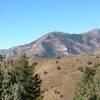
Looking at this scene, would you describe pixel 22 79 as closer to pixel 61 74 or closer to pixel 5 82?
pixel 5 82

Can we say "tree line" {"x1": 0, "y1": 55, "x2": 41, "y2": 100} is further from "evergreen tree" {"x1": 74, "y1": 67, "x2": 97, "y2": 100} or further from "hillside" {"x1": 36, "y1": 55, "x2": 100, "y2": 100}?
"hillside" {"x1": 36, "y1": 55, "x2": 100, "y2": 100}

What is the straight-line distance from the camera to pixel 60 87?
293ft

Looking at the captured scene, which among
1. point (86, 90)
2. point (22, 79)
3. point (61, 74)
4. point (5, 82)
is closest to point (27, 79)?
point (22, 79)

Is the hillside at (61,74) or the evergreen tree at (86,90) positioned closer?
the evergreen tree at (86,90)

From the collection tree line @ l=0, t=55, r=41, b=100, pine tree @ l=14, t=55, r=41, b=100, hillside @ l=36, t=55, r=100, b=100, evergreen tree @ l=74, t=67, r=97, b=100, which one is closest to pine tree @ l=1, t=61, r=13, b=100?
tree line @ l=0, t=55, r=41, b=100

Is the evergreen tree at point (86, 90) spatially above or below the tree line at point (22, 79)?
below

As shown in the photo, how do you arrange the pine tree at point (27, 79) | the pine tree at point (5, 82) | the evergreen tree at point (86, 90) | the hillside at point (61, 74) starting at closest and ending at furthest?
the pine tree at point (5, 82)
the pine tree at point (27, 79)
the evergreen tree at point (86, 90)
the hillside at point (61, 74)

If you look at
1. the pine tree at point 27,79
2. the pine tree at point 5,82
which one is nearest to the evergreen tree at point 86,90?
the pine tree at point 27,79

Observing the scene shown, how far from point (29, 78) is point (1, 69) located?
5884 mm

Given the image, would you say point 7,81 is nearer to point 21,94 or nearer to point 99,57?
point 21,94

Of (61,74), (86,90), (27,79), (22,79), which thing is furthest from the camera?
(61,74)

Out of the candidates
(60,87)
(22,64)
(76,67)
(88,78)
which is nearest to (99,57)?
(76,67)

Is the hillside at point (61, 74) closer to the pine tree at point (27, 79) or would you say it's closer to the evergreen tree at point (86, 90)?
the evergreen tree at point (86, 90)

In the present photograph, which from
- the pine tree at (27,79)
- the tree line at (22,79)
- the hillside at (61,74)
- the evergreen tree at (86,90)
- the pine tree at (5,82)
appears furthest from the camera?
the hillside at (61,74)
